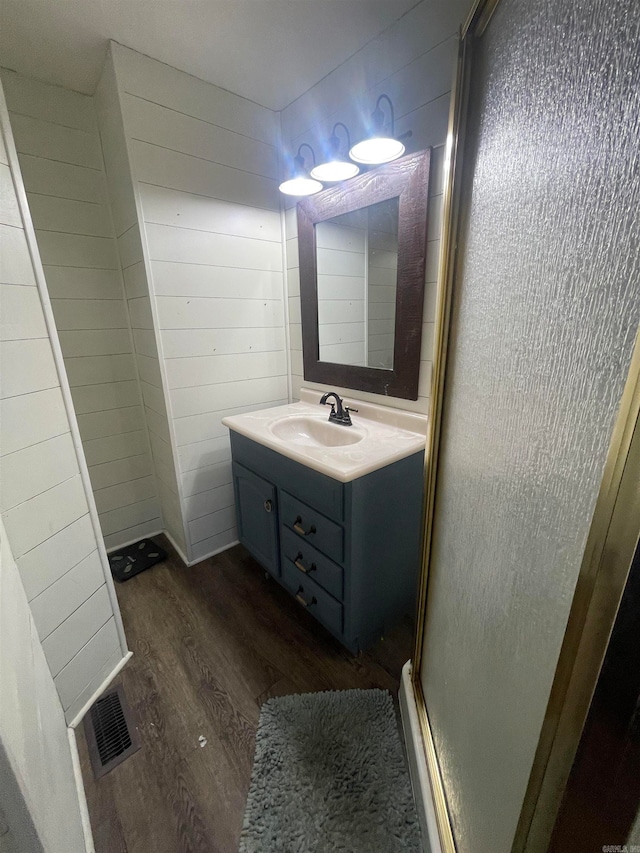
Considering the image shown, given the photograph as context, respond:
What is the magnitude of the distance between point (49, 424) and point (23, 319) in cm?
29

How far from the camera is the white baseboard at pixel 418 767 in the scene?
0.77 metres

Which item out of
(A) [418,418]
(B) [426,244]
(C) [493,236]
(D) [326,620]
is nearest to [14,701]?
(D) [326,620]

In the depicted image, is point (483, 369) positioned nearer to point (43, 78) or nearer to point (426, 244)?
point (426, 244)


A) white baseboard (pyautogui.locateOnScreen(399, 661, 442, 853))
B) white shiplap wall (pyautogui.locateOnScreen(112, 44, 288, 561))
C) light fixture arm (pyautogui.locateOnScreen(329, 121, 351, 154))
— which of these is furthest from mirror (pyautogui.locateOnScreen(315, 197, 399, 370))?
white baseboard (pyautogui.locateOnScreen(399, 661, 442, 853))

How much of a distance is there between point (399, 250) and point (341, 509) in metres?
0.97

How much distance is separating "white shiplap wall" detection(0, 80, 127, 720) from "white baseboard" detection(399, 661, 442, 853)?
1068mm

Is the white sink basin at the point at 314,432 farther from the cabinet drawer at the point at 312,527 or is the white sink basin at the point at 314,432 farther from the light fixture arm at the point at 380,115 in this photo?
the light fixture arm at the point at 380,115

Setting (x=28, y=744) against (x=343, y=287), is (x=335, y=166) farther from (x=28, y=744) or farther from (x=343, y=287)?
(x=28, y=744)

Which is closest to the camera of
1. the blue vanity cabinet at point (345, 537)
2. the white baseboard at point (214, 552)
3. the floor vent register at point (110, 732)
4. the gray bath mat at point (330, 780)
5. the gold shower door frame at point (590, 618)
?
the gold shower door frame at point (590, 618)

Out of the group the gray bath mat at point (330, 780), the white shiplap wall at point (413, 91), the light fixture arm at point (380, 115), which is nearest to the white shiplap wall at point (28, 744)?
the gray bath mat at point (330, 780)

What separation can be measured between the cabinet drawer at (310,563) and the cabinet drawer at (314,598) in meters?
0.02

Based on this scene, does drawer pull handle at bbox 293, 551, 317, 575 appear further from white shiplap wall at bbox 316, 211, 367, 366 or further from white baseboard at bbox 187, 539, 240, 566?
white shiplap wall at bbox 316, 211, 367, 366

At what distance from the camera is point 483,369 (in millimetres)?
646

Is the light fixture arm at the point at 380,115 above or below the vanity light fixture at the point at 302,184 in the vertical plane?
above
